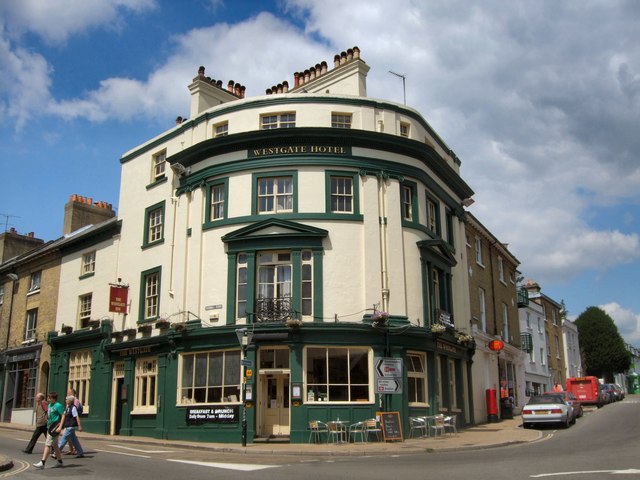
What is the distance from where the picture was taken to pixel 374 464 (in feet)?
47.4

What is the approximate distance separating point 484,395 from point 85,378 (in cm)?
1869

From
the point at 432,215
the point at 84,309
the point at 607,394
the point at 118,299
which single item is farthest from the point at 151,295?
the point at 607,394

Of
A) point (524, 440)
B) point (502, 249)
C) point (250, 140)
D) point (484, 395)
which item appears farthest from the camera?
point (502, 249)

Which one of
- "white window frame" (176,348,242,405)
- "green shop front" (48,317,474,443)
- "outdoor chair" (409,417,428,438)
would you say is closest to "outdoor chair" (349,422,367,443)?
"green shop front" (48,317,474,443)

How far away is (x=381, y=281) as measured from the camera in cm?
2277

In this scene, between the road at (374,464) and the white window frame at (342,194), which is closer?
the road at (374,464)

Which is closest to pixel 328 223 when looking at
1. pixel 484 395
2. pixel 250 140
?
pixel 250 140

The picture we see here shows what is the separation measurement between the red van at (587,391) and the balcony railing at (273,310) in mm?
26563

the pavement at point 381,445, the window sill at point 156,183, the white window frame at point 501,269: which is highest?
the window sill at point 156,183

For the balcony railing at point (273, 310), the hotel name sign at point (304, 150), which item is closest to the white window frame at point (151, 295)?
the balcony railing at point (273, 310)

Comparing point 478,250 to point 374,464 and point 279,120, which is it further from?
point 374,464

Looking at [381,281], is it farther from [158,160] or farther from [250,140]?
[158,160]

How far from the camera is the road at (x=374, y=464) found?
11820 mm

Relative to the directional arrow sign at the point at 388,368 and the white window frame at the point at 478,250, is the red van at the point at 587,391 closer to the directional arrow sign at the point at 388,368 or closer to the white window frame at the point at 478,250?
the white window frame at the point at 478,250
